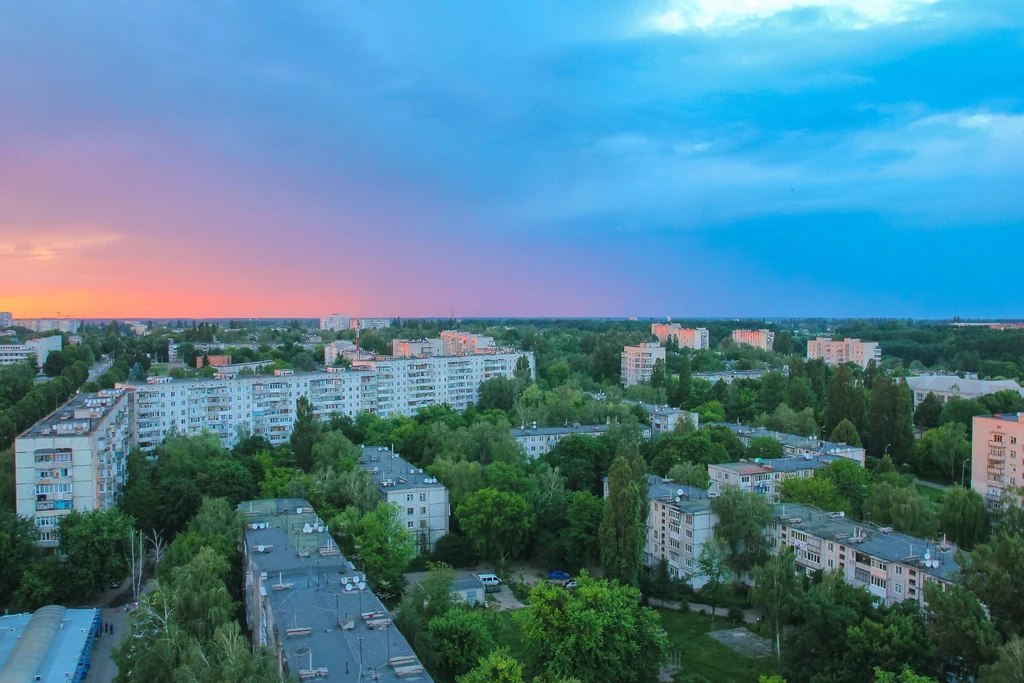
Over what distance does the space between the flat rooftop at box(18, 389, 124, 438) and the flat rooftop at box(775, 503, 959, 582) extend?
21.4 metres

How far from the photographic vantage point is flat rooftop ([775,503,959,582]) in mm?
18484

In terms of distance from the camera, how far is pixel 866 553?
1950 centimetres

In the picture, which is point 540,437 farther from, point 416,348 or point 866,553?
point 416,348

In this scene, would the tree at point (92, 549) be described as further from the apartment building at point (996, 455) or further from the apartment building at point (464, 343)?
the apartment building at point (464, 343)

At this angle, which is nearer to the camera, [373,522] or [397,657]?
[397,657]

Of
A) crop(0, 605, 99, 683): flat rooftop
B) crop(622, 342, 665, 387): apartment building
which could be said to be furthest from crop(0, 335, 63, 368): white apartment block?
crop(0, 605, 99, 683): flat rooftop

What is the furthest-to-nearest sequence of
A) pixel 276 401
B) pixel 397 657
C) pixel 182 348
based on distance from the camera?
pixel 182 348 < pixel 276 401 < pixel 397 657

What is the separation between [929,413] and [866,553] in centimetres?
3055

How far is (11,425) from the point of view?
3338 centimetres

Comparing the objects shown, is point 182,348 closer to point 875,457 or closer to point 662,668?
point 875,457

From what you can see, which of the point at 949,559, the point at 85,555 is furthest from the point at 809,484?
the point at 85,555

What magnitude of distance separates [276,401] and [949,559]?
105 feet

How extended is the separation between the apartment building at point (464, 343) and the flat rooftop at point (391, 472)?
33.2 m

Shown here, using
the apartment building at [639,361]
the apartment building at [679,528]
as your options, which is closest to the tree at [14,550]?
the apartment building at [679,528]
